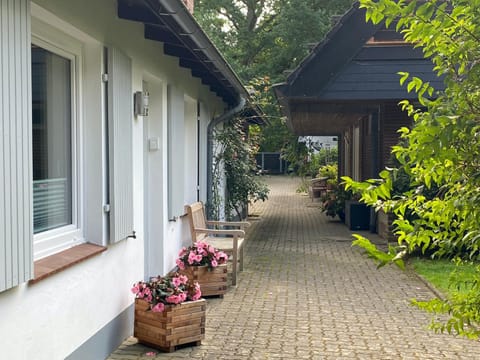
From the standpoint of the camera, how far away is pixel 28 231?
2.98 m

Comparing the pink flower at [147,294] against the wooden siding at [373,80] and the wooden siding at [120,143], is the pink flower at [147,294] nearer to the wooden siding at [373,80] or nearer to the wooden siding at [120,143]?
the wooden siding at [120,143]

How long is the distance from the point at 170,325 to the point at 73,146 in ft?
5.32

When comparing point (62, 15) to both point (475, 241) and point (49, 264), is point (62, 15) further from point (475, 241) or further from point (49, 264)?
point (475, 241)

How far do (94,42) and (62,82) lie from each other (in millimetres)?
424

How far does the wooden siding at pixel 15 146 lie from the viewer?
276 cm

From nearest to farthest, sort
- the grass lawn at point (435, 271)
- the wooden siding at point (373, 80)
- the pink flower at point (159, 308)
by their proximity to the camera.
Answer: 1. the pink flower at point (159, 308)
2. the grass lawn at point (435, 271)
3. the wooden siding at point (373, 80)

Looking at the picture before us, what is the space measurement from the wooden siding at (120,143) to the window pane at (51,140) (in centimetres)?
33

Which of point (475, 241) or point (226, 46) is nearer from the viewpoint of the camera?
point (475, 241)

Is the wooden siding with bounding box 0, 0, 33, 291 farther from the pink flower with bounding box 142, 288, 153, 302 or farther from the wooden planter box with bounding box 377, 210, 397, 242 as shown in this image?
the wooden planter box with bounding box 377, 210, 397, 242

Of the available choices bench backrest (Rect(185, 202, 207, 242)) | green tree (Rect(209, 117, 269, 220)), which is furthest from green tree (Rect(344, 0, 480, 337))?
green tree (Rect(209, 117, 269, 220))

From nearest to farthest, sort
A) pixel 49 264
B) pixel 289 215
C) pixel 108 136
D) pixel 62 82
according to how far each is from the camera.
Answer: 1. pixel 49 264
2. pixel 62 82
3. pixel 108 136
4. pixel 289 215

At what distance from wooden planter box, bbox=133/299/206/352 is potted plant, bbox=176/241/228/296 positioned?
5.01 ft

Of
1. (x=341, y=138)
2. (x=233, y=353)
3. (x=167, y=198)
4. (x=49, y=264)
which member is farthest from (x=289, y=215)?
(x=49, y=264)

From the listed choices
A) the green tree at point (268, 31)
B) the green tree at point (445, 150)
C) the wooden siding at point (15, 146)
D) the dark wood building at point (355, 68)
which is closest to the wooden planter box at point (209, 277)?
the wooden siding at point (15, 146)
